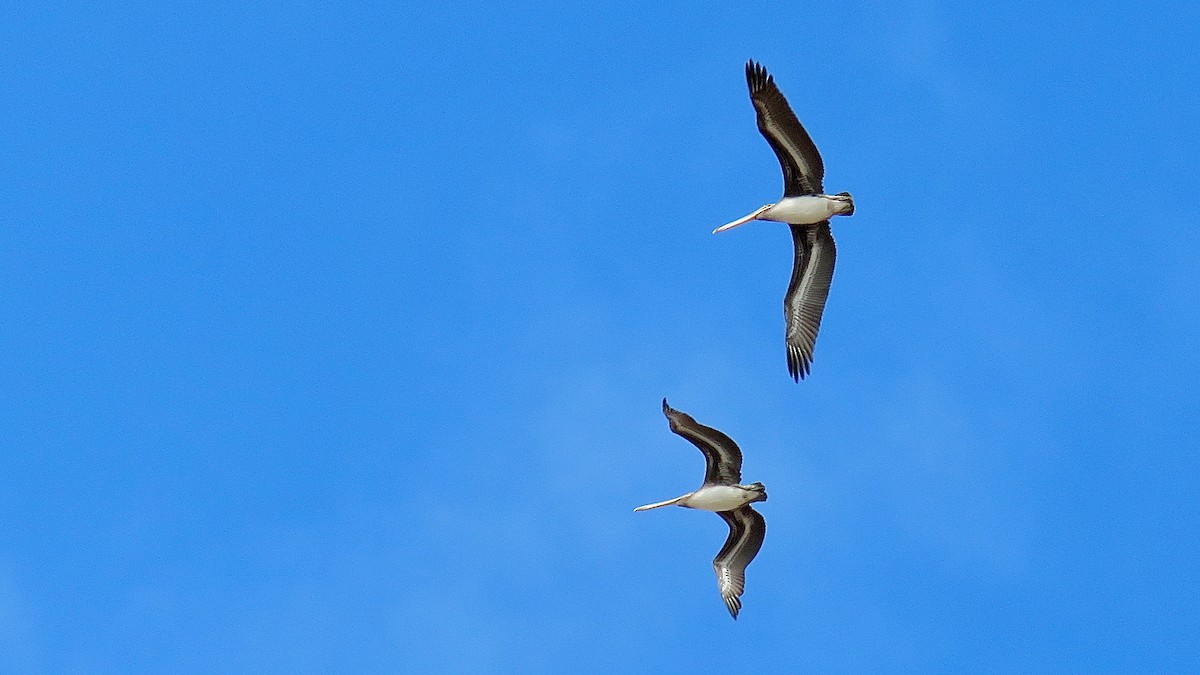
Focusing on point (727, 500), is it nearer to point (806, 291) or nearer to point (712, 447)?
point (712, 447)

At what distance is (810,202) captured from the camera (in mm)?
34219

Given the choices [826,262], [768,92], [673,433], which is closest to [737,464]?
[673,433]

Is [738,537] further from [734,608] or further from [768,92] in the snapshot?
[768,92]

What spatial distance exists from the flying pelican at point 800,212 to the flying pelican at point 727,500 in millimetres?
2141

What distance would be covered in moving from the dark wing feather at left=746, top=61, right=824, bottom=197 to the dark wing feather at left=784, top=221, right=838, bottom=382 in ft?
3.68

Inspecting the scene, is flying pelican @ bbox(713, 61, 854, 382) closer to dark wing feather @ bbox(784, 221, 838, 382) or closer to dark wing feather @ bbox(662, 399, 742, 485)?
dark wing feather @ bbox(784, 221, 838, 382)

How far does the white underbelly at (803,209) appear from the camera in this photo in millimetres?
34156

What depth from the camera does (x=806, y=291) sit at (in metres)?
35.8

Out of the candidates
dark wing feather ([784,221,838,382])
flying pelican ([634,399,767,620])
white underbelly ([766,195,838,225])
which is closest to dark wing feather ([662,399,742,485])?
flying pelican ([634,399,767,620])

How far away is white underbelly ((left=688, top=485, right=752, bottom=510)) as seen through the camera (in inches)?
1384

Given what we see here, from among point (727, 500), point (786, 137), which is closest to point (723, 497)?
point (727, 500)

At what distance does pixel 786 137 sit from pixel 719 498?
6168 mm

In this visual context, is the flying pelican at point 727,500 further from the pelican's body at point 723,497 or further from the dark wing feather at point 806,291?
the dark wing feather at point 806,291

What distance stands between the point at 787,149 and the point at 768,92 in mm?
1145
